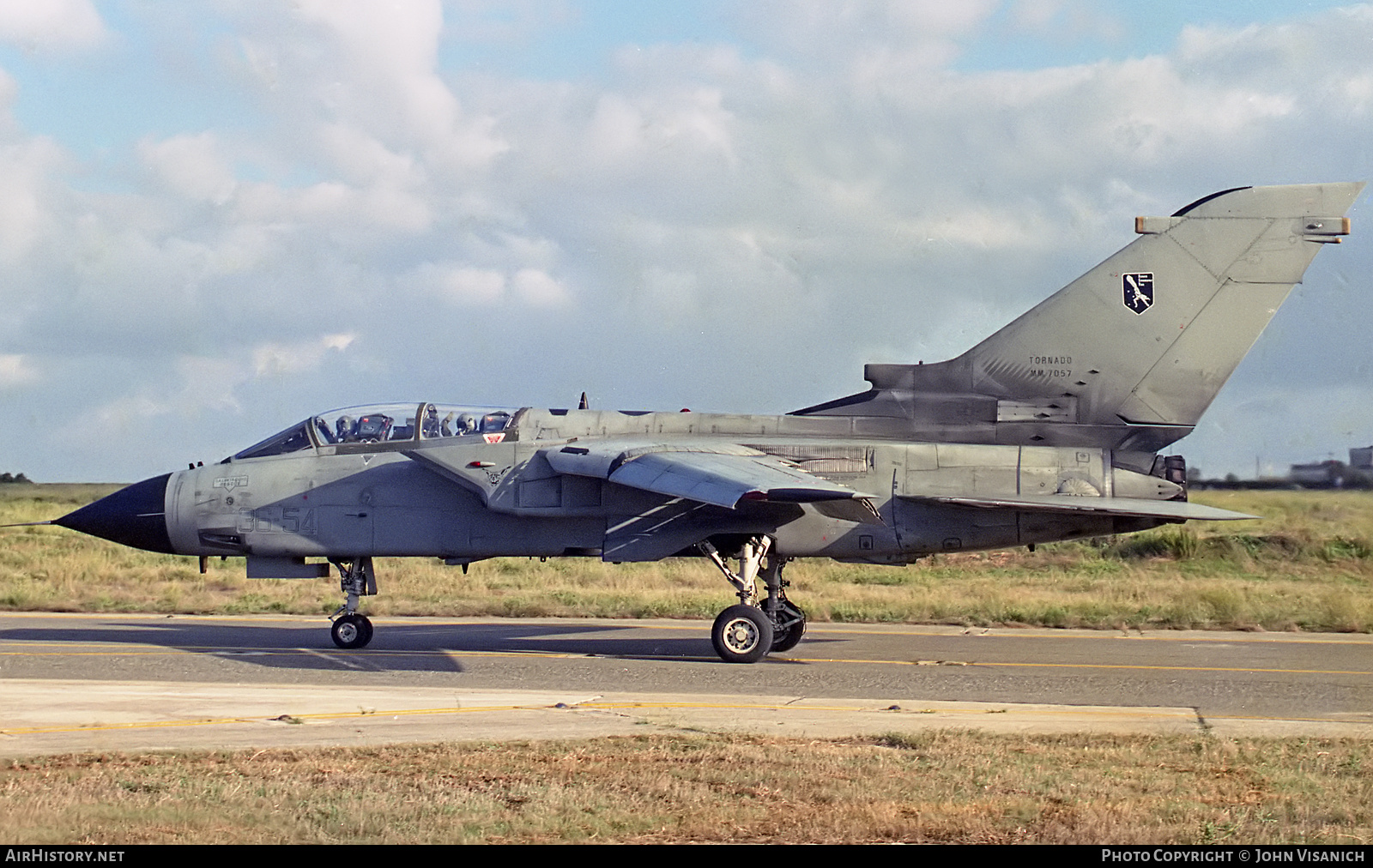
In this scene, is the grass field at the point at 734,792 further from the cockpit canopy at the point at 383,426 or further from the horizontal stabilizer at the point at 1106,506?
the cockpit canopy at the point at 383,426

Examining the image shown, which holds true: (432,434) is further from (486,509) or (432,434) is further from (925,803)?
(925,803)

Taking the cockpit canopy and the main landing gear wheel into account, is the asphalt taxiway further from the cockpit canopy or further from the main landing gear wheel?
the cockpit canopy

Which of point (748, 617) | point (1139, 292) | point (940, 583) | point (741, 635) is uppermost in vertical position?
point (1139, 292)

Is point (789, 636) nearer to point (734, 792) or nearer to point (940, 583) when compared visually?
point (734, 792)

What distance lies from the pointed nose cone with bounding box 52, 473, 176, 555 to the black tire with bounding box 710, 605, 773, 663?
7226 mm

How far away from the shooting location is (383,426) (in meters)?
17.4

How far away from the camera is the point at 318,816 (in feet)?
25.5

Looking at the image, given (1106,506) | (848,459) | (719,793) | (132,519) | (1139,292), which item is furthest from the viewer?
(132,519)

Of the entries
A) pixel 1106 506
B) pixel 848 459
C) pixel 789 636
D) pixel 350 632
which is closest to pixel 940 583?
pixel 789 636

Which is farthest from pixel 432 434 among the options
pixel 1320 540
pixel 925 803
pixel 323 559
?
pixel 1320 540

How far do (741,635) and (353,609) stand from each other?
5.17 m

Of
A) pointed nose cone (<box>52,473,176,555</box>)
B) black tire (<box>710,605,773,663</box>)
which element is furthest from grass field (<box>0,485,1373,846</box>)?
pointed nose cone (<box>52,473,176,555</box>)

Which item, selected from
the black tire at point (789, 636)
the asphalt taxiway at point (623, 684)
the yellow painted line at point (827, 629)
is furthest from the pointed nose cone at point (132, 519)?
the black tire at point (789, 636)

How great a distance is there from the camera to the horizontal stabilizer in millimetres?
15527
